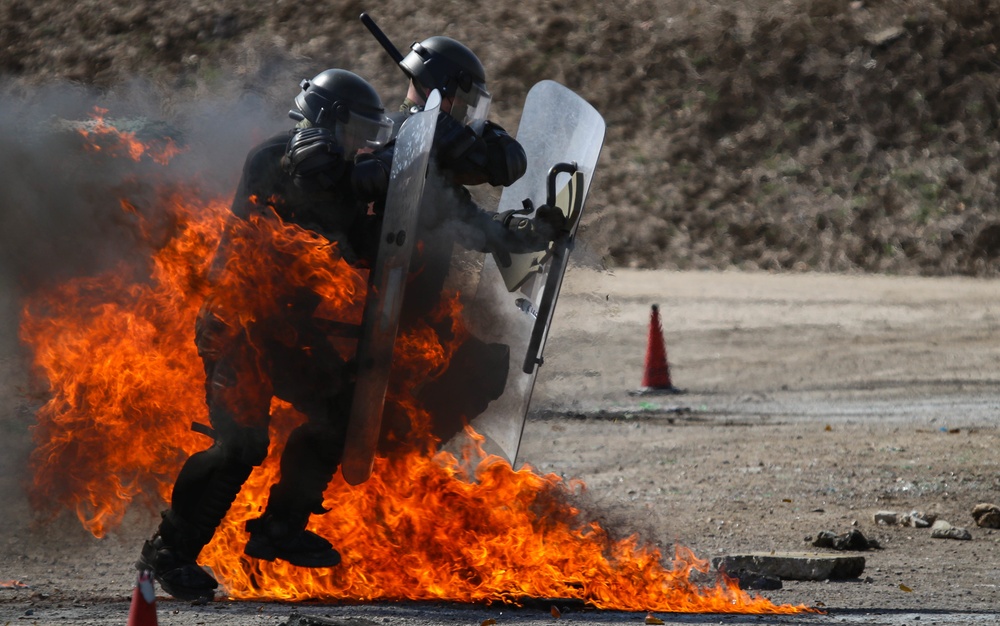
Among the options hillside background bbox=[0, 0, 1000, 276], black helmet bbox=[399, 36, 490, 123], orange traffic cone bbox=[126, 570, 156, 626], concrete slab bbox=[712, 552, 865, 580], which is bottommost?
concrete slab bbox=[712, 552, 865, 580]

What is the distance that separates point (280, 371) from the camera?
16.3 ft

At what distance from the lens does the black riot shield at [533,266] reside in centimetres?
552

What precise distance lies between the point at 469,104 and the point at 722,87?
16.3m

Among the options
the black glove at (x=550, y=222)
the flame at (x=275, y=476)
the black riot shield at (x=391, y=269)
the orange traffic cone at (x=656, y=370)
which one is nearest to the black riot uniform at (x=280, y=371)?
the black riot shield at (x=391, y=269)

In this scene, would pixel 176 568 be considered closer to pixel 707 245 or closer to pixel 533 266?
pixel 533 266

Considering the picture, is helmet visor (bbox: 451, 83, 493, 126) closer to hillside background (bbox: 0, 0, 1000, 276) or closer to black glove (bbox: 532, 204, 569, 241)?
black glove (bbox: 532, 204, 569, 241)

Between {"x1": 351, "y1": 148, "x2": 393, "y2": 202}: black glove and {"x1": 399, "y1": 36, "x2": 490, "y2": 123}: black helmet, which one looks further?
{"x1": 399, "y1": 36, "x2": 490, "y2": 123}: black helmet

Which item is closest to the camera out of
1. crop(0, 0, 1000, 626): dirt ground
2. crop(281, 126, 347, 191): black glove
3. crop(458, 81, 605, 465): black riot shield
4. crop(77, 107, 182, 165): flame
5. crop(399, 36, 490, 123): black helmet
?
crop(281, 126, 347, 191): black glove

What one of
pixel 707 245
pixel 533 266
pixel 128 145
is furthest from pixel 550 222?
pixel 707 245

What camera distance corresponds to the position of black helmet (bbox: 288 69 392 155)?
16.5 feet

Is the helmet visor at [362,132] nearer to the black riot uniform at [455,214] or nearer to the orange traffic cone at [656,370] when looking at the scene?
the black riot uniform at [455,214]

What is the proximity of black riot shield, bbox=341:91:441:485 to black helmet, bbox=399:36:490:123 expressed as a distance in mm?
492

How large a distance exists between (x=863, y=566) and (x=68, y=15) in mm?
22147

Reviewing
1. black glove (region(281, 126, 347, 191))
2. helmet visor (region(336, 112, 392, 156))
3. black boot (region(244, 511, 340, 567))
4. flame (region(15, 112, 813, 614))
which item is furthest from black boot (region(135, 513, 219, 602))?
helmet visor (region(336, 112, 392, 156))
